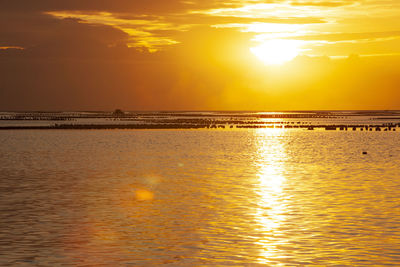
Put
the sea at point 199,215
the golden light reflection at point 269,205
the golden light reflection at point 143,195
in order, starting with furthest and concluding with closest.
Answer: the golden light reflection at point 143,195 → the golden light reflection at point 269,205 → the sea at point 199,215

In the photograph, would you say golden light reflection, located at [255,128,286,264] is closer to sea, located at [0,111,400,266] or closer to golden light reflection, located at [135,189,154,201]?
sea, located at [0,111,400,266]

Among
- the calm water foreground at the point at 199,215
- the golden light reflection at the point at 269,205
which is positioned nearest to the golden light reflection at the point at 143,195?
the calm water foreground at the point at 199,215

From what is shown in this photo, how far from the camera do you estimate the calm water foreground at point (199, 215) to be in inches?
627

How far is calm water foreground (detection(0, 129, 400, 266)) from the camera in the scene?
15.9m

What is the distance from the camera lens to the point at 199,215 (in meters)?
22.0

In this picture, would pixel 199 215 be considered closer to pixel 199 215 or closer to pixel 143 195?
pixel 199 215

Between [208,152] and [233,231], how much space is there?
1509 inches

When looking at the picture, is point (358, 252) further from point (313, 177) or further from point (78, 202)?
point (313, 177)

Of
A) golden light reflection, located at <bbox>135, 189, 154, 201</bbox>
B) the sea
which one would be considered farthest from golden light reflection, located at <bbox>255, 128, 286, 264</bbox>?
golden light reflection, located at <bbox>135, 189, 154, 201</bbox>

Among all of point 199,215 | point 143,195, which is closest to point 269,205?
point 199,215

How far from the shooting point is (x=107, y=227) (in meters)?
19.7

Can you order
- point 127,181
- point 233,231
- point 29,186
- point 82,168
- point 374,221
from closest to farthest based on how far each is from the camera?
point 233,231 < point 374,221 < point 29,186 < point 127,181 < point 82,168

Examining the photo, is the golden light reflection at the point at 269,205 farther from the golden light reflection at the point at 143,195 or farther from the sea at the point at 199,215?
the golden light reflection at the point at 143,195

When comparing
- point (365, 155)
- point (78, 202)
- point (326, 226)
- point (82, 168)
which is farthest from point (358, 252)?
point (365, 155)
